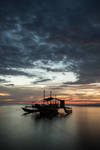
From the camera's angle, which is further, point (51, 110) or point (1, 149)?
point (51, 110)

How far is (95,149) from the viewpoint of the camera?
18.4m

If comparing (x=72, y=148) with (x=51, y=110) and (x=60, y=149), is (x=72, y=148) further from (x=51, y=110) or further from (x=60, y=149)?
(x=51, y=110)

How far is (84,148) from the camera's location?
18.9 meters

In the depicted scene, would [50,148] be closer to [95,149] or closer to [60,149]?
[60,149]

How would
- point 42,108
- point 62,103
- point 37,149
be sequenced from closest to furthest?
point 37,149 < point 42,108 < point 62,103

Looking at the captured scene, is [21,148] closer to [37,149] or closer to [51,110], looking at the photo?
[37,149]

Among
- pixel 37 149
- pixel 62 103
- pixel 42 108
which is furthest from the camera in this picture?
pixel 62 103

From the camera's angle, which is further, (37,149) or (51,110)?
(51,110)

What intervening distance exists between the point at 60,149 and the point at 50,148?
1.49 m

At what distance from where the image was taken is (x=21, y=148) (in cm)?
1842

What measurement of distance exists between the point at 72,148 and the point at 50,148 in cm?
331

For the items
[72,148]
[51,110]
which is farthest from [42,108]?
[72,148]

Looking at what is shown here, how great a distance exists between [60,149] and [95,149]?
501 cm

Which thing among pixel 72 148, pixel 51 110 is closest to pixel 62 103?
pixel 51 110
